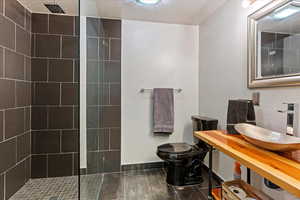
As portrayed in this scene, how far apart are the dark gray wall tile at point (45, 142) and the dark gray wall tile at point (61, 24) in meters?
1.24

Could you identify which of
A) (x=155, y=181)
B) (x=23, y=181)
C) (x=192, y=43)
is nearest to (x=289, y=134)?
(x=155, y=181)

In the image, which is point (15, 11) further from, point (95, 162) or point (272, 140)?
point (272, 140)

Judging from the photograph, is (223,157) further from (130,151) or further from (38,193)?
(38,193)

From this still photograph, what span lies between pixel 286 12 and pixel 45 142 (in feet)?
8.84

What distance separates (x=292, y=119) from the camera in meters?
1.15

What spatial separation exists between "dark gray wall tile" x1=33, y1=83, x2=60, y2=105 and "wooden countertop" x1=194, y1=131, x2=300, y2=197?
185 cm

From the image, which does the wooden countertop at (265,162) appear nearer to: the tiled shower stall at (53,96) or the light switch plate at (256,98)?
the light switch plate at (256,98)

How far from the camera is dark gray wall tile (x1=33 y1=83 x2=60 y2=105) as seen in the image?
2094 mm

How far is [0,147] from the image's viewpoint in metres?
1.58

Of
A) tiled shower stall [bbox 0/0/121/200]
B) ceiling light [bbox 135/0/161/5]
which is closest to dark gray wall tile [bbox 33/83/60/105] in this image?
tiled shower stall [bbox 0/0/121/200]

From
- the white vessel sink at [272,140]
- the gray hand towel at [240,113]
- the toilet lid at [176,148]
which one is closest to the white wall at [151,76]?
the toilet lid at [176,148]

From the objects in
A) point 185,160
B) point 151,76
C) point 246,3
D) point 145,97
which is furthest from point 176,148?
point 246,3

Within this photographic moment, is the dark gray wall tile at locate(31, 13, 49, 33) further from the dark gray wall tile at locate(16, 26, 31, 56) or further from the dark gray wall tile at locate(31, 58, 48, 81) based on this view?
the dark gray wall tile at locate(31, 58, 48, 81)

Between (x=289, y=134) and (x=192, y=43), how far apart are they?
1.79m
